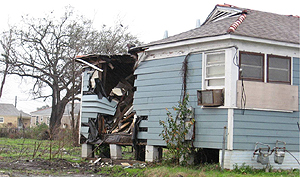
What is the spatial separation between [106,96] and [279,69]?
24.7 ft

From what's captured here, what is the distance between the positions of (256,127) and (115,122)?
22.5 ft

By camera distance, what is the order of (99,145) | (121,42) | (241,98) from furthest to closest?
1. (121,42)
2. (99,145)
3. (241,98)

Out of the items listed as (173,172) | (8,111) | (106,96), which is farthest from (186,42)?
(8,111)

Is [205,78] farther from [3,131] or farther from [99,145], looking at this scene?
[3,131]

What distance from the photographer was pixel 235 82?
12.0m

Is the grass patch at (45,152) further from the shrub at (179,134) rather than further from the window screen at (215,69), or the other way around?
the window screen at (215,69)

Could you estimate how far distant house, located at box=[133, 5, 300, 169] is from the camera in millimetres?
11922

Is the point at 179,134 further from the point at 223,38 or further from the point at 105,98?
the point at 105,98

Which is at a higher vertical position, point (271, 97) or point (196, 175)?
point (271, 97)

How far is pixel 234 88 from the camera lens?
39.1ft

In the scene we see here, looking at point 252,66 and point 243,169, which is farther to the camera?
point 252,66

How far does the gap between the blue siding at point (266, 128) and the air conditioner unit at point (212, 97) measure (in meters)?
0.59

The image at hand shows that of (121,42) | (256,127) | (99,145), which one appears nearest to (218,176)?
(256,127)

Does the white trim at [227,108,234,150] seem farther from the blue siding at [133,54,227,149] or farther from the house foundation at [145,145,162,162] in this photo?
the house foundation at [145,145,162,162]
